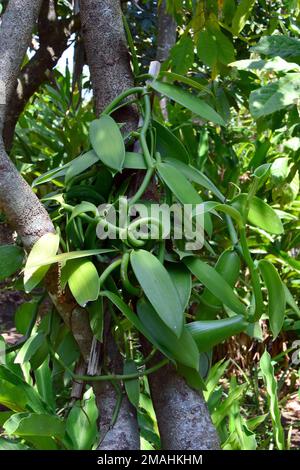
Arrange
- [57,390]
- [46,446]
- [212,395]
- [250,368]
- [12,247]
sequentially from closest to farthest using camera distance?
[12,247]
[46,446]
[212,395]
[57,390]
[250,368]

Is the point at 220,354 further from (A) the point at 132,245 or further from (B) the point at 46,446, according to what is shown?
(A) the point at 132,245

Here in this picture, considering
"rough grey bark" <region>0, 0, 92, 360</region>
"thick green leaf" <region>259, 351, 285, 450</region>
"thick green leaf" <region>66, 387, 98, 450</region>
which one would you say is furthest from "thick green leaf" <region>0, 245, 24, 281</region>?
"thick green leaf" <region>259, 351, 285, 450</region>

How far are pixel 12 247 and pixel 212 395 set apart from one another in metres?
0.69

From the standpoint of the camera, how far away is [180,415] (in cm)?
49

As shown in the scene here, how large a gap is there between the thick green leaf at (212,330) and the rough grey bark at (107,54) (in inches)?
9.0

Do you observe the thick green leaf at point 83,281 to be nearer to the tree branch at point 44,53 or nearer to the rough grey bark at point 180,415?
the rough grey bark at point 180,415

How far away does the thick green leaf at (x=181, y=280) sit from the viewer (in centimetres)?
49

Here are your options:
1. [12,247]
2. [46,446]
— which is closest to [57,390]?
[46,446]

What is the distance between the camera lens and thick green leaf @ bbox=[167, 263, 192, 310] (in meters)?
0.49

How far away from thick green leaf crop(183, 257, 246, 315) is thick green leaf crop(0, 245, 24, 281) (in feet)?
0.55

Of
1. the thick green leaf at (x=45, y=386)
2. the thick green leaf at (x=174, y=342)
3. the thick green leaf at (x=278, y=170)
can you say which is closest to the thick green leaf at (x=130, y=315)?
the thick green leaf at (x=174, y=342)

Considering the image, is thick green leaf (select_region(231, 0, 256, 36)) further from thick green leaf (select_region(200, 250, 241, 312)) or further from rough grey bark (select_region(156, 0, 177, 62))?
rough grey bark (select_region(156, 0, 177, 62))

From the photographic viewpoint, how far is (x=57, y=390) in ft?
5.22

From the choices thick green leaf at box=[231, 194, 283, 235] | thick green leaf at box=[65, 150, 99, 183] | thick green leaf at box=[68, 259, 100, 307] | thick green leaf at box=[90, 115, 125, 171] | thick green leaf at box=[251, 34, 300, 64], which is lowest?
thick green leaf at box=[68, 259, 100, 307]
